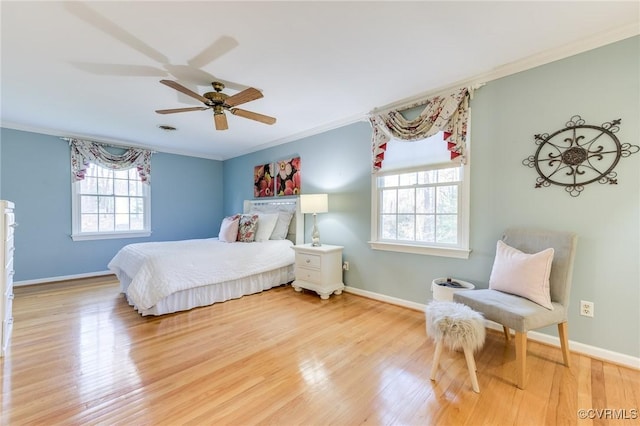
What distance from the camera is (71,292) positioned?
355 centimetres

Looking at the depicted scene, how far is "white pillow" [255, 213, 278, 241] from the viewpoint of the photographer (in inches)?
156

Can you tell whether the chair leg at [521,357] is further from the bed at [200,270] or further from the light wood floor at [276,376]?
the bed at [200,270]

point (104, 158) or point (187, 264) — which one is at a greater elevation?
point (104, 158)

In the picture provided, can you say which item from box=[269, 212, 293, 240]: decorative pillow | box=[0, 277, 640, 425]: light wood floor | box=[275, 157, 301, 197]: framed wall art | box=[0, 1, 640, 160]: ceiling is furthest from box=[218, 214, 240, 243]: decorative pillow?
box=[0, 1, 640, 160]: ceiling

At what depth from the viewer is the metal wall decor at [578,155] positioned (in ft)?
6.21

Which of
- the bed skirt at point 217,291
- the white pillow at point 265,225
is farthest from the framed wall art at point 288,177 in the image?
the bed skirt at point 217,291

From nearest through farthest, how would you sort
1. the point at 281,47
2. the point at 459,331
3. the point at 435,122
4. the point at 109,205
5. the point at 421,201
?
the point at 459,331 < the point at 281,47 < the point at 435,122 < the point at 421,201 < the point at 109,205

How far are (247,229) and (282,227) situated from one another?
0.54 m

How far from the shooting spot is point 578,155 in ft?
6.59

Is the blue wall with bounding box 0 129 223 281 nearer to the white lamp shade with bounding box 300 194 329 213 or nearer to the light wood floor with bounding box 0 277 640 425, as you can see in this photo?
the light wood floor with bounding box 0 277 640 425

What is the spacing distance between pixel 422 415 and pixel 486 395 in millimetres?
462

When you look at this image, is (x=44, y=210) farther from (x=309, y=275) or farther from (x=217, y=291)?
(x=309, y=275)

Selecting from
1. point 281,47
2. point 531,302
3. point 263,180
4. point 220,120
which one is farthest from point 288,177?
point 531,302

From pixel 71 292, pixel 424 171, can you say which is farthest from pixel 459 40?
pixel 71 292
